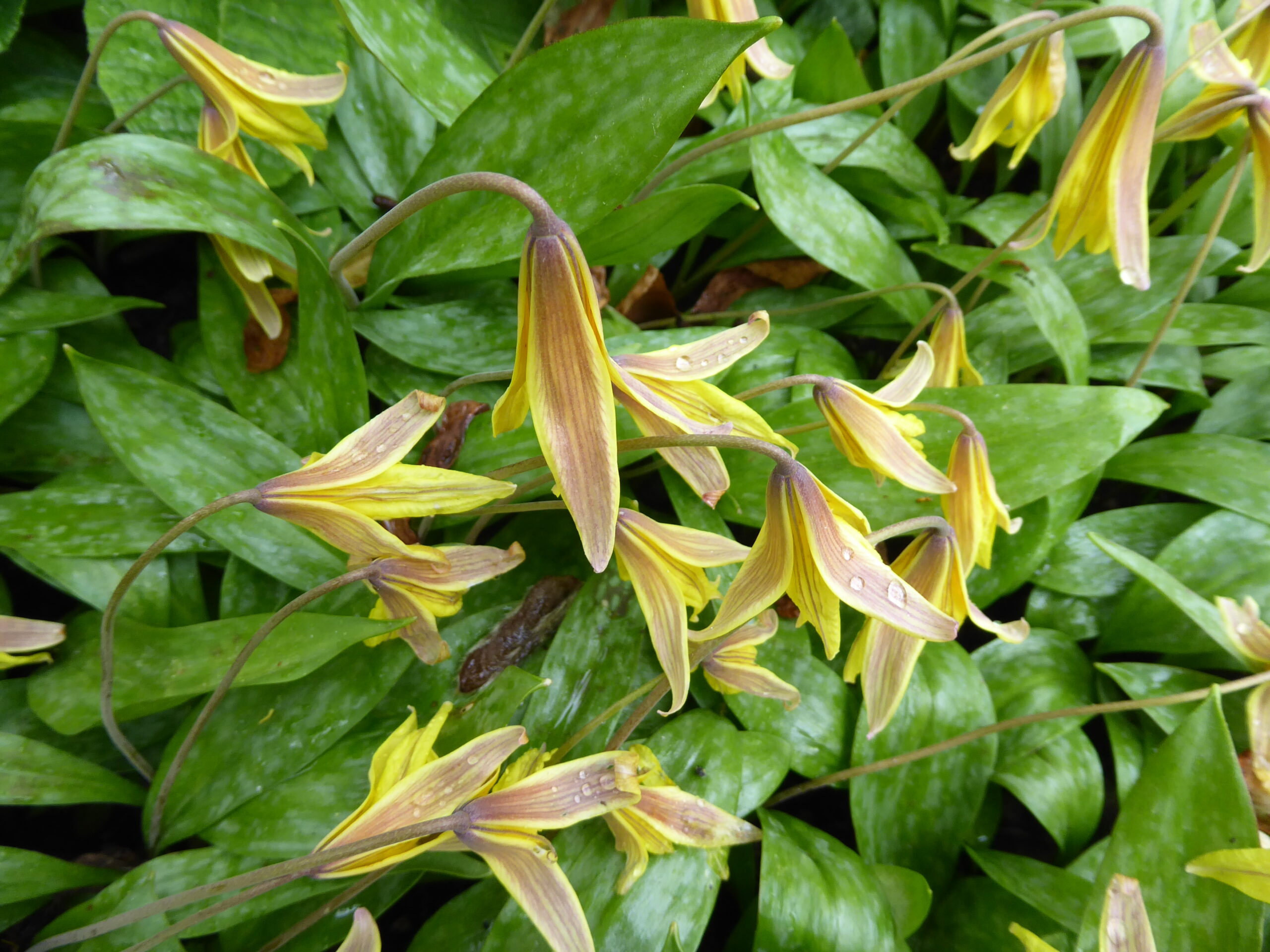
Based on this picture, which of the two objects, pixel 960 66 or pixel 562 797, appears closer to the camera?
pixel 562 797

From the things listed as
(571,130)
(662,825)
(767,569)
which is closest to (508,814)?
(662,825)

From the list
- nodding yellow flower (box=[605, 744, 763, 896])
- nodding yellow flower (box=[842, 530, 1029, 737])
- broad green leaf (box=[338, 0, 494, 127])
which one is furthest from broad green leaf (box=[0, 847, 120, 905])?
broad green leaf (box=[338, 0, 494, 127])

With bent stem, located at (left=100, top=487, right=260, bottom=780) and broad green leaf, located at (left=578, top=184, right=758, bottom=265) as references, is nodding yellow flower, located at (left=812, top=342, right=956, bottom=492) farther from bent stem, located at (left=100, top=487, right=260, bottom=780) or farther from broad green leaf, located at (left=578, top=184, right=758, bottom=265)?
bent stem, located at (left=100, top=487, right=260, bottom=780)

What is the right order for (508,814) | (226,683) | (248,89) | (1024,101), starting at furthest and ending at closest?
(1024,101) < (248,89) < (226,683) < (508,814)

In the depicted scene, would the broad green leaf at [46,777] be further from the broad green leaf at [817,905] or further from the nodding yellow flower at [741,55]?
the nodding yellow flower at [741,55]

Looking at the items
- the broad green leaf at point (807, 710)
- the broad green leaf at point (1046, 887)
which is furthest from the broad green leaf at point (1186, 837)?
the broad green leaf at point (807, 710)

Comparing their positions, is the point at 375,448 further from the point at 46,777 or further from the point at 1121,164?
the point at 1121,164
